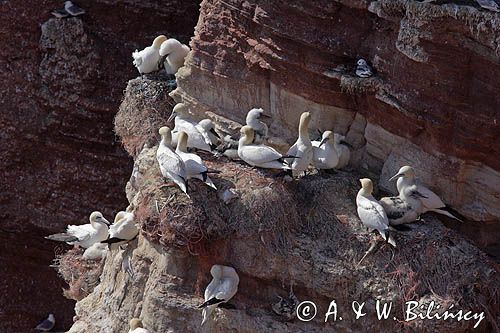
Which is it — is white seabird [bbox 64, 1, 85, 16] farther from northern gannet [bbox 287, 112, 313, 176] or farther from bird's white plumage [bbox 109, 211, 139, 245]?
northern gannet [bbox 287, 112, 313, 176]

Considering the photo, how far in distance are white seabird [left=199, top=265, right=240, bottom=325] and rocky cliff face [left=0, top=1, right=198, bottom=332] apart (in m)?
7.87

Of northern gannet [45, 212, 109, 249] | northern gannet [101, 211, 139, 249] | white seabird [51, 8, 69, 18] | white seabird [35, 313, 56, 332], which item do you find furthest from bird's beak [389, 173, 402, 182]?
white seabird [35, 313, 56, 332]

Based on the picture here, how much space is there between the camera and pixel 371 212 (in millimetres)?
13805

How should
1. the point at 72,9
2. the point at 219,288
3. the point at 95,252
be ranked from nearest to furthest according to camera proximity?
the point at 219,288, the point at 95,252, the point at 72,9

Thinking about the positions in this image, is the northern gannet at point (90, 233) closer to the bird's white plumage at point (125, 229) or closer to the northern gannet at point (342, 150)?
the bird's white plumage at point (125, 229)

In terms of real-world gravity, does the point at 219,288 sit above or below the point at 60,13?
above

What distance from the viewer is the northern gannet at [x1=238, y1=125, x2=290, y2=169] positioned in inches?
564

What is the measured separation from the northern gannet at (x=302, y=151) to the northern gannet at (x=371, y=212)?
2.67ft

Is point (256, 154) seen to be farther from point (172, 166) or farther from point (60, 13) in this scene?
point (60, 13)

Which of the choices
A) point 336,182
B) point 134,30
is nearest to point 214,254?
point 336,182

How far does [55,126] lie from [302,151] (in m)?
8.07

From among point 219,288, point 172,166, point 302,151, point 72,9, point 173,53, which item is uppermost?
point 302,151

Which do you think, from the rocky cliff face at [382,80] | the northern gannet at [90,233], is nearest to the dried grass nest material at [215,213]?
the rocky cliff face at [382,80]

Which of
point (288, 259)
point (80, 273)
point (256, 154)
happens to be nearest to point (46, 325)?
point (80, 273)
